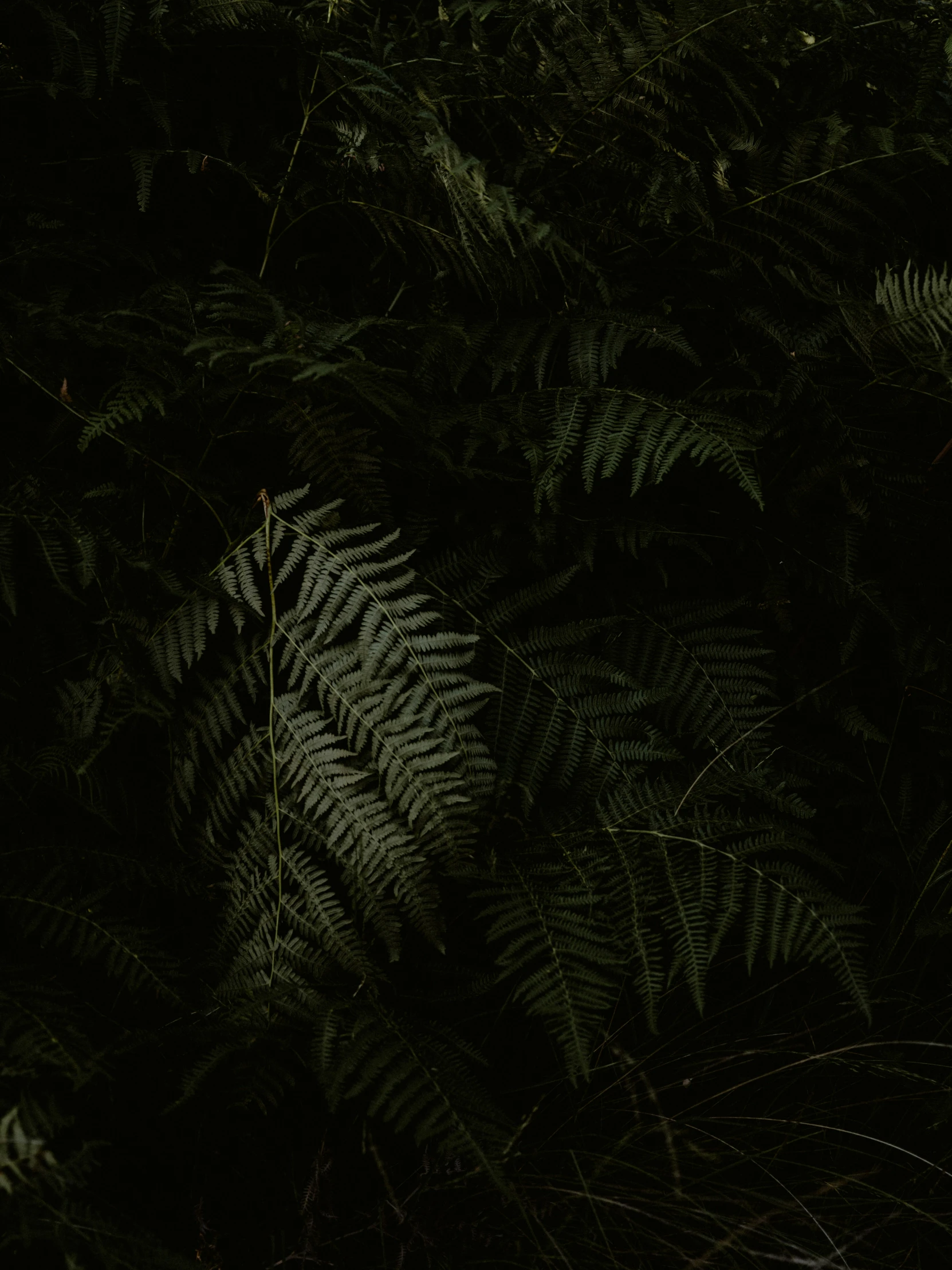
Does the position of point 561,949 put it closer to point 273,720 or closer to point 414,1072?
point 414,1072

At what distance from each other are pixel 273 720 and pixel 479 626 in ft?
1.62

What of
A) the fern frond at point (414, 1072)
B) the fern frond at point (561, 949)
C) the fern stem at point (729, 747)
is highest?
the fern stem at point (729, 747)

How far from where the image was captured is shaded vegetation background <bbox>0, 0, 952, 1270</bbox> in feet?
5.13

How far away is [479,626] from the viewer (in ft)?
5.86

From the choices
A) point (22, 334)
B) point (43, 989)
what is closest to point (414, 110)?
point (22, 334)

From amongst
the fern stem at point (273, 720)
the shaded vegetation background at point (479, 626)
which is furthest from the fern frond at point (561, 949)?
the fern stem at point (273, 720)

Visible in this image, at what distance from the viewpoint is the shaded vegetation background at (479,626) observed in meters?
1.56

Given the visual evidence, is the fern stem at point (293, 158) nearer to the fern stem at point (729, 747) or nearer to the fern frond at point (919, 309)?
the fern frond at point (919, 309)

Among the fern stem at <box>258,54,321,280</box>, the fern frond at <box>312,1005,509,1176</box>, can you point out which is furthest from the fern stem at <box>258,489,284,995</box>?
the fern stem at <box>258,54,321,280</box>

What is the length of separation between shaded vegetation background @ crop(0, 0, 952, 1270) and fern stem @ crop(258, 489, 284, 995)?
0.02 metres

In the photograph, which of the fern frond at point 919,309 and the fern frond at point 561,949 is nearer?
the fern frond at point 561,949

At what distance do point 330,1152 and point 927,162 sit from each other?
8.86 ft

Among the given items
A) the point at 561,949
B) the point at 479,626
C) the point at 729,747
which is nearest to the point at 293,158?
the point at 479,626

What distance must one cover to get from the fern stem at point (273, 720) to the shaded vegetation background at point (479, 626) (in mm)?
16
